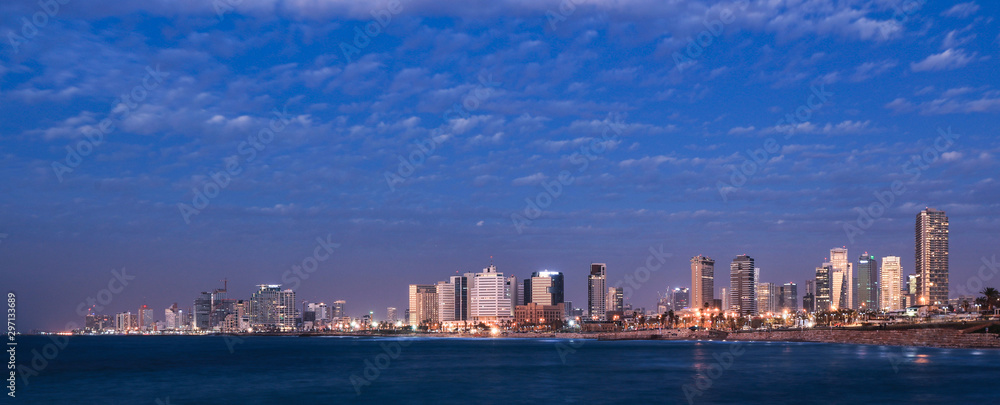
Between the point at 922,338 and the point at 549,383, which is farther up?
the point at 549,383

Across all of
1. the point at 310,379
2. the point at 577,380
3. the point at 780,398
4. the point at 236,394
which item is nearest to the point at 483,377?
the point at 577,380

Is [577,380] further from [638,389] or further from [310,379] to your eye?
[310,379]

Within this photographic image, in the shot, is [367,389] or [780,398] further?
[367,389]

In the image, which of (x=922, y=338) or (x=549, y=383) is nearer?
(x=549, y=383)

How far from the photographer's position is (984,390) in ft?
205

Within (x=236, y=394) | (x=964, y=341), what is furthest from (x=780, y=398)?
(x=964, y=341)

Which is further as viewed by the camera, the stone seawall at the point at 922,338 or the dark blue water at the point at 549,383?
the stone seawall at the point at 922,338

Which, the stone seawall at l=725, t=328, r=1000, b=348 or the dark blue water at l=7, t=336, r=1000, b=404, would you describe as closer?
the dark blue water at l=7, t=336, r=1000, b=404

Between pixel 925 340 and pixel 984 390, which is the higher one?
pixel 984 390

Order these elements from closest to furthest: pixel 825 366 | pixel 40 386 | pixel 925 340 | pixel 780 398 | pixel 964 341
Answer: pixel 780 398, pixel 40 386, pixel 825 366, pixel 964 341, pixel 925 340

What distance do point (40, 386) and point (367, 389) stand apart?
107 feet

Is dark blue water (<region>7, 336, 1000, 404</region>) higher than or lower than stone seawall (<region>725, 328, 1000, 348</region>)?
higher

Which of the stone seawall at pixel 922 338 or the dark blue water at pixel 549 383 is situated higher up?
the dark blue water at pixel 549 383

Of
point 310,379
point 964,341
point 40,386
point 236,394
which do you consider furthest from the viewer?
point 964,341
